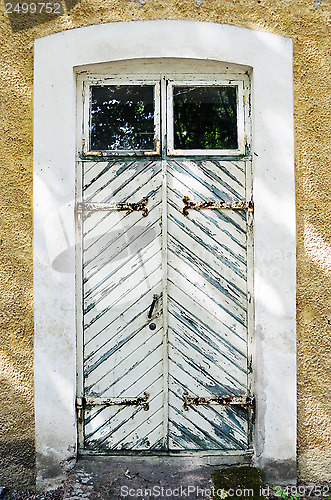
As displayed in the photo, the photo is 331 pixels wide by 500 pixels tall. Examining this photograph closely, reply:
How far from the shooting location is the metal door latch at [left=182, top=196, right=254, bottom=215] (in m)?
3.37

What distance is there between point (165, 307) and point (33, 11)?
2427mm

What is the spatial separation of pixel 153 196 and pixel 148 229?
0.83 feet

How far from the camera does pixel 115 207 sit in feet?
11.1

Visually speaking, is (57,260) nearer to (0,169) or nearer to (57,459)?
(0,169)

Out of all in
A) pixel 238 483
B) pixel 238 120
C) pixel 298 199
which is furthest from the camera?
pixel 238 120

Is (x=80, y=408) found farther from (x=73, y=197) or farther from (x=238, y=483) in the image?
(x=73, y=197)

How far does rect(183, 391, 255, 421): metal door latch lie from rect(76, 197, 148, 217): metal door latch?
142 centimetres

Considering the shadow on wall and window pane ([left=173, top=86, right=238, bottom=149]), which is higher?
the shadow on wall

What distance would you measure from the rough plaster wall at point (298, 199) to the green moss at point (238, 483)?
44cm

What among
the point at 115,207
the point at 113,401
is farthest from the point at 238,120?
the point at 113,401

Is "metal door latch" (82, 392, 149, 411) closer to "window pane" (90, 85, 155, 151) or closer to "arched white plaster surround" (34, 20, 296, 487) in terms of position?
"arched white plaster surround" (34, 20, 296, 487)

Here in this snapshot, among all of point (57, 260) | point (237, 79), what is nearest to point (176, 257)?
point (57, 260)

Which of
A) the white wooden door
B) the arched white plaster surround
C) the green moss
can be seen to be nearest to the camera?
the green moss

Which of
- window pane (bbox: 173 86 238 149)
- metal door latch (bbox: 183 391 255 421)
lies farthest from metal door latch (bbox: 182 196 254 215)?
metal door latch (bbox: 183 391 255 421)
